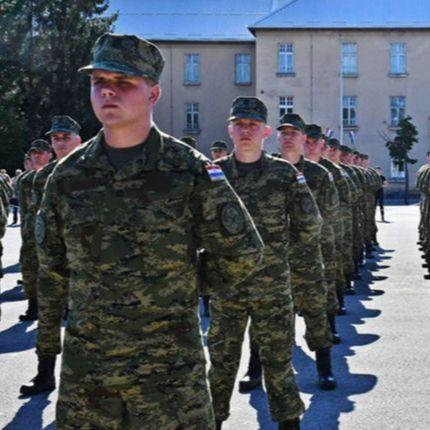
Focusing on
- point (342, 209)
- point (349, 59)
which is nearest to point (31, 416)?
point (342, 209)

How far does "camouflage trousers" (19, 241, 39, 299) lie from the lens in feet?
32.9

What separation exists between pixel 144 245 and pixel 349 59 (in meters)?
52.4

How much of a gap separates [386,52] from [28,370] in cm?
4903

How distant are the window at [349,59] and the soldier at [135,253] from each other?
51888mm

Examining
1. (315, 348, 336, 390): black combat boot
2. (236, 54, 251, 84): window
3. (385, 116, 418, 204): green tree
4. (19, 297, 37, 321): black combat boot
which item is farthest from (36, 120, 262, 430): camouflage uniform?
(236, 54, 251, 84): window

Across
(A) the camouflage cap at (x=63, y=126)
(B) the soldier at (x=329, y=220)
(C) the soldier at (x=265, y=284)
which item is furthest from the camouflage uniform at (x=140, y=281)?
(A) the camouflage cap at (x=63, y=126)

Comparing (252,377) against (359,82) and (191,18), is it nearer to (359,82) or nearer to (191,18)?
(359,82)

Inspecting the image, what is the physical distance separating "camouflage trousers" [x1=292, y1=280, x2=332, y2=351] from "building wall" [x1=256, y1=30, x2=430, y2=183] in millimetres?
47045

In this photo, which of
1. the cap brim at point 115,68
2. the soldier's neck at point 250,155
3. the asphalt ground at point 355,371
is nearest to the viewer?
the cap brim at point 115,68

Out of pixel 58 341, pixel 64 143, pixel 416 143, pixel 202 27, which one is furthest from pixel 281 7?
pixel 58 341

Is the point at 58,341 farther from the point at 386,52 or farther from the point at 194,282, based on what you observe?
the point at 386,52

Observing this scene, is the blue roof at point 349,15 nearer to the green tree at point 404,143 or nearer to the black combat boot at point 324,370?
the green tree at point 404,143

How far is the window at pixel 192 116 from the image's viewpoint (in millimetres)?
56781

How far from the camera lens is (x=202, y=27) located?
190ft
